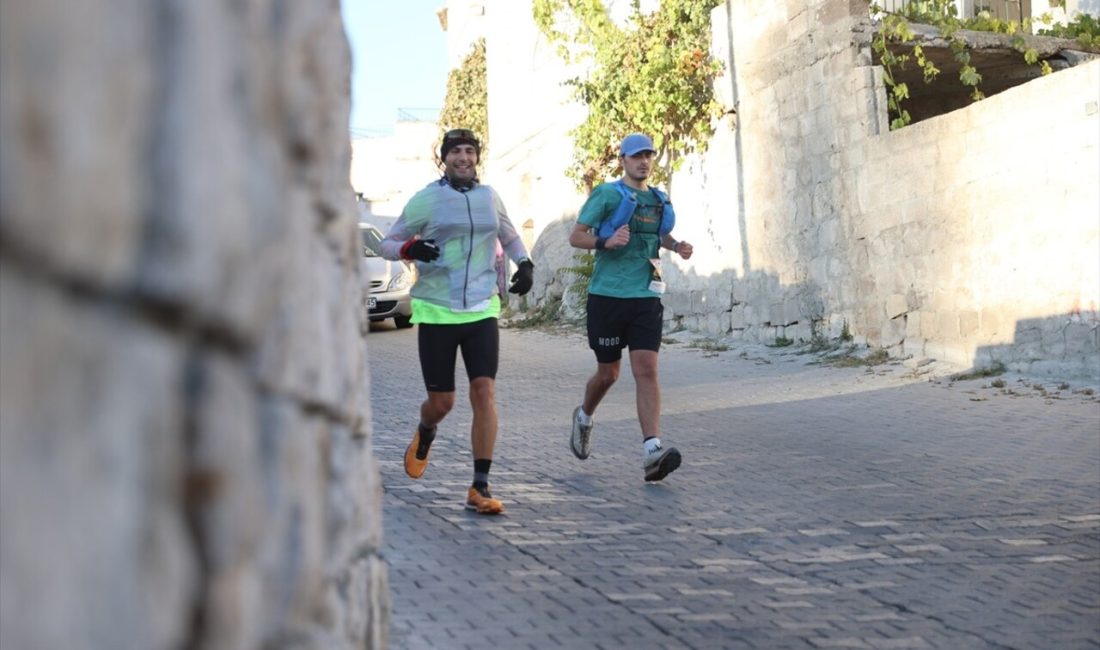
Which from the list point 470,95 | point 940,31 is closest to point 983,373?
point 940,31

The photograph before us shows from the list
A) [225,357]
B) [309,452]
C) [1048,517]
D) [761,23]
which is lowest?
[1048,517]

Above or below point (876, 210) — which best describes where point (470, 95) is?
above

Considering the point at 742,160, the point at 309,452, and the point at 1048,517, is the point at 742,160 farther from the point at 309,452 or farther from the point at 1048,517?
the point at 309,452

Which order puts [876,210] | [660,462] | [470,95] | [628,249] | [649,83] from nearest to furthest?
[660,462]
[628,249]
[876,210]
[649,83]
[470,95]

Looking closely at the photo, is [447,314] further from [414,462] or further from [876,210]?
[876,210]

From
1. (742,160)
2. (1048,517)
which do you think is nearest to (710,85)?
(742,160)

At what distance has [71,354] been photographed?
850 millimetres

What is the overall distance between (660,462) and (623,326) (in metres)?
0.91

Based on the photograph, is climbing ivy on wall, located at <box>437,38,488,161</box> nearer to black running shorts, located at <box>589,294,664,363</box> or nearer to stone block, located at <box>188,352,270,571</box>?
black running shorts, located at <box>589,294,664,363</box>

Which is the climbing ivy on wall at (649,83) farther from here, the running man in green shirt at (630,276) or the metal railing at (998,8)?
the running man in green shirt at (630,276)

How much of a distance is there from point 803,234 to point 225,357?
13791mm

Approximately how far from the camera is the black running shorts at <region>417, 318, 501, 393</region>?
21.7ft

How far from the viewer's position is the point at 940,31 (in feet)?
46.7

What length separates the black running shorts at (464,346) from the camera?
6613mm
